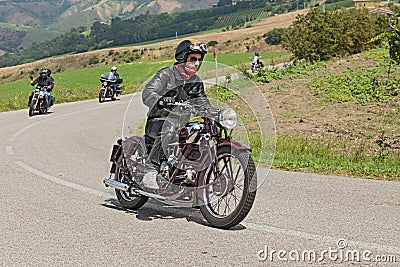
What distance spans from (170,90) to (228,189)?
1.28 meters

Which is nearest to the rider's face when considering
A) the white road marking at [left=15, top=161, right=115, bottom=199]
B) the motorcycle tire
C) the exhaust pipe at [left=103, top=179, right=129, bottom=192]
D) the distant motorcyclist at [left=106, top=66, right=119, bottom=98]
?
the exhaust pipe at [left=103, top=179, right=129, bottom=192]

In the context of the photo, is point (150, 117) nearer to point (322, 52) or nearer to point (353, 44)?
point (322, 52)

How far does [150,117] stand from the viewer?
6.73m

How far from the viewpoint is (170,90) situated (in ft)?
21.8

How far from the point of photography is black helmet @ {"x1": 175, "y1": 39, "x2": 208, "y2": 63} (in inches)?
257

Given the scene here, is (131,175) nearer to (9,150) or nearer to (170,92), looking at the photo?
(170,92)

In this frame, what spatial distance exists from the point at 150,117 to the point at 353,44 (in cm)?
3547

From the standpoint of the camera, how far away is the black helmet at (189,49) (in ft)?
21.4

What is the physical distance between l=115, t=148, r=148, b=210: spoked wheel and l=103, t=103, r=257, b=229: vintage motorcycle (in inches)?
11.7

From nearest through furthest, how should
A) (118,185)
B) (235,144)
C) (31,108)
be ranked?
(235,144) → (118,185) → (31,108)

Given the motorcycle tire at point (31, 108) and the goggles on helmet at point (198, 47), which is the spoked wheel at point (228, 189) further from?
the motorcycle tire at point (31, 108)

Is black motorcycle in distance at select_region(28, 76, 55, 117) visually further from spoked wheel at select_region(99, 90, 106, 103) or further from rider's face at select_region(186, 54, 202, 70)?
rider's face at select_region(186, 54, 202, 70)

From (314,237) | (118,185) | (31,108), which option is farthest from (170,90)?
(31,108)

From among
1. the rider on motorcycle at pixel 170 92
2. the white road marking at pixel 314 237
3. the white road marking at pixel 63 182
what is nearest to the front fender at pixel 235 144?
the rider on motorcycle at pixel 170 92
